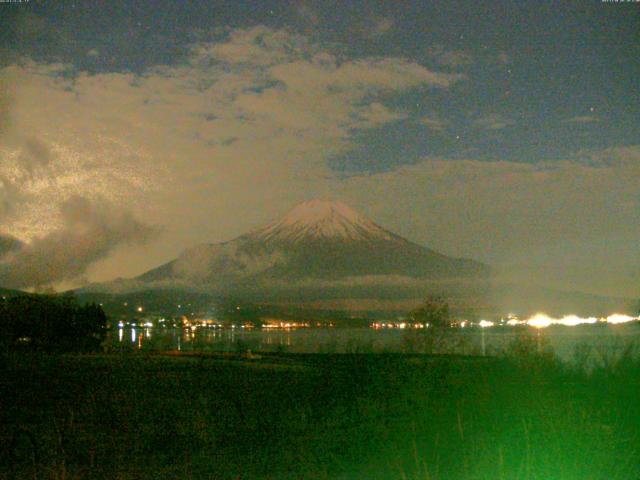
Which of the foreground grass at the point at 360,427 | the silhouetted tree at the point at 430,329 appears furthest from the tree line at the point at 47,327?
the foreground grass at the point at 360,427

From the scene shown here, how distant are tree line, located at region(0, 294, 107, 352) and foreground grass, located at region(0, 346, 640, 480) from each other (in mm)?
29664

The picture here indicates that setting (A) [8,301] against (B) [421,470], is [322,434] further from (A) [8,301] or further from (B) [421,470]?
(A) [8,301]

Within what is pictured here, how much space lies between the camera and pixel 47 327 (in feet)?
163

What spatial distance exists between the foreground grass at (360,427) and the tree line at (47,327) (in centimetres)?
2966

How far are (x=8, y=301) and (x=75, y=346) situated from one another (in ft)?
29.6

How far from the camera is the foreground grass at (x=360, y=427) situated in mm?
9844

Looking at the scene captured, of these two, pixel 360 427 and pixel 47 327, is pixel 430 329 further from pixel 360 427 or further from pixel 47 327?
pixel 360 427

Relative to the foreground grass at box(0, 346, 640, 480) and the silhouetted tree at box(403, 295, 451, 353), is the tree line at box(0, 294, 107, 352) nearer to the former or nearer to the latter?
the silhouetted tree at box(403, 295, 451, 353)

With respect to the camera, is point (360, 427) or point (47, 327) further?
point (47, 327)

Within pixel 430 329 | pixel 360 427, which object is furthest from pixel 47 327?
pixel 360 427

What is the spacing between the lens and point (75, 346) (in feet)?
161

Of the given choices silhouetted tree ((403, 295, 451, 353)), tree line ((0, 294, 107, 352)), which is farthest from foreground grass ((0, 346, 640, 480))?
tree line ((0, 294, 107, 352))

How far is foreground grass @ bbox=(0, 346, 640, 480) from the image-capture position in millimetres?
9844

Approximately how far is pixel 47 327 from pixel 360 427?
40021 mm
